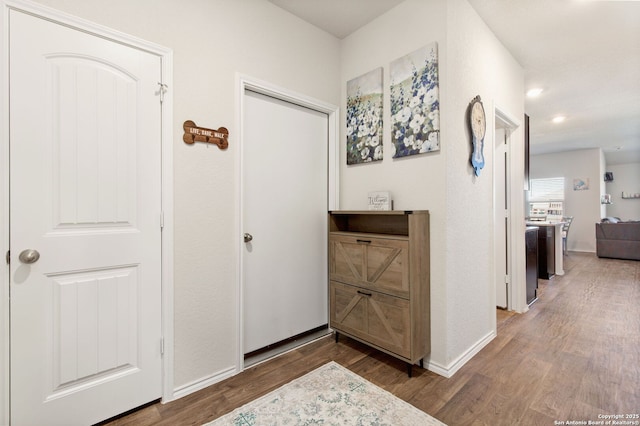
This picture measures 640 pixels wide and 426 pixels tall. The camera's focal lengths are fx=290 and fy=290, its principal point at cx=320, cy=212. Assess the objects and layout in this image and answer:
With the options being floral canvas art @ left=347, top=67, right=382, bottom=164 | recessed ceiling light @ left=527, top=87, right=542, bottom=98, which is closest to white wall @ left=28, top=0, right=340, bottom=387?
floral canvas art @ left=347, top=67, right=382, bottom=164

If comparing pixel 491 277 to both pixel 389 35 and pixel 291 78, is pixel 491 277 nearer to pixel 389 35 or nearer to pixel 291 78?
pixel 389 35

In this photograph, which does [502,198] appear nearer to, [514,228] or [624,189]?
[514,228]

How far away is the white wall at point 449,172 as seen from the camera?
79.1 inches

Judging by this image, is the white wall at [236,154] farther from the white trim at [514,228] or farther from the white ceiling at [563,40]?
the white trim at [514,228]

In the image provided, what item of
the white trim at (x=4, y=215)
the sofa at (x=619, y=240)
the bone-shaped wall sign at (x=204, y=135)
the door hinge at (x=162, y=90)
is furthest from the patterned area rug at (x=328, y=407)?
the sofa at (x=619, y=240)

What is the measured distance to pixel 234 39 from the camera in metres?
2.02

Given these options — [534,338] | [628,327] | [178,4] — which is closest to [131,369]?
[178,4]

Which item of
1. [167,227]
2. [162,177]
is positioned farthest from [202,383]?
[162,177]

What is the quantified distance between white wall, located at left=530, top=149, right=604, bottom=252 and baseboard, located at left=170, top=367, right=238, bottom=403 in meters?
9.50

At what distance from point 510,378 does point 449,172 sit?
4.73 feet

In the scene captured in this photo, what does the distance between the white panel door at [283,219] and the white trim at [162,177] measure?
53 centimetres

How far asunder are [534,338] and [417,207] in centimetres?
168

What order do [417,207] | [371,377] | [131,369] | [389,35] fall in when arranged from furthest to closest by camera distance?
[389,35]
[417,207]
[371,377]
[131,369]

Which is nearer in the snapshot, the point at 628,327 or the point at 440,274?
the point at 440,274
